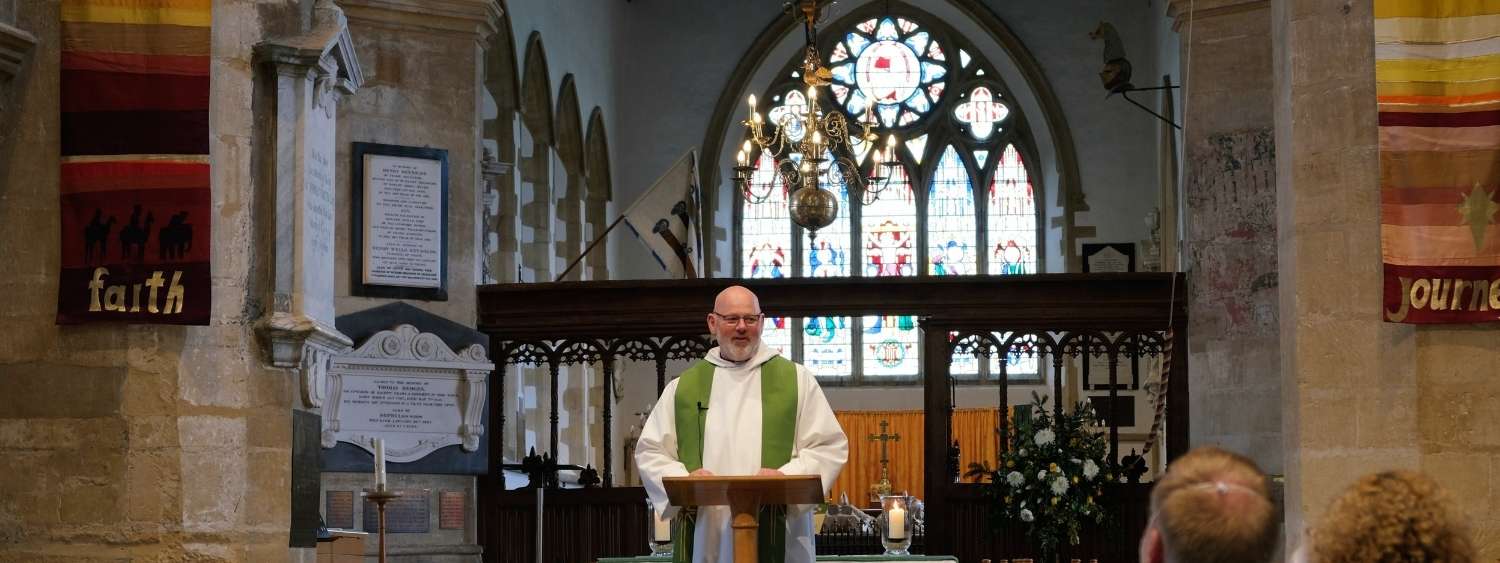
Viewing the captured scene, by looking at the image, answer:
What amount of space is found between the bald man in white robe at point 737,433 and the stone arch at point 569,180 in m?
11.0

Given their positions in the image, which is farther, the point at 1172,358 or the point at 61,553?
the point at 1172,358

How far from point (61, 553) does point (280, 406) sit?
0.95 m

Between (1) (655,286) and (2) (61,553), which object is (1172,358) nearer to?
(1) (655,286)

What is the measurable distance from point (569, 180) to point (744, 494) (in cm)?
1335

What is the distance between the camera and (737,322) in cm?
681

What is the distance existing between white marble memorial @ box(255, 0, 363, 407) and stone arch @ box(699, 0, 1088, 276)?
1400 centimetres

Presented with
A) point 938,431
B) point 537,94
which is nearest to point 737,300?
point 938,431

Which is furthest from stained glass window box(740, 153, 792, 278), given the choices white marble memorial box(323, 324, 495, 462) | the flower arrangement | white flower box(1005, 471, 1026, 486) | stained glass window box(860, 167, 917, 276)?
white flower box(1005, 471, 1026, 486)

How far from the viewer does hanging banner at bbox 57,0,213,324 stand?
696 centimetres

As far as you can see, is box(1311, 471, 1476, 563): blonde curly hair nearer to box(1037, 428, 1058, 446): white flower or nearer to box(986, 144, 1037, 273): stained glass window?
box(1037, 428, 1058, 446): white flower

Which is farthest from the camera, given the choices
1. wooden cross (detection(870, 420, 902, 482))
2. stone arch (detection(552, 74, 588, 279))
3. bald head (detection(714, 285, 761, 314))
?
stone arch (detection(552, 74, 588, 279))

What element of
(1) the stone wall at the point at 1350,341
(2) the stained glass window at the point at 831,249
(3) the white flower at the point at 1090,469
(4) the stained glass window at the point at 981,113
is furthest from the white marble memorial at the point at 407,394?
(4) the stained glass window at the point at 981,113

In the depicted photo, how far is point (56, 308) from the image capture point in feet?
22.9

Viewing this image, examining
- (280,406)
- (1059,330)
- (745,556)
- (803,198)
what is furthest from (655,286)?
(745,556)
